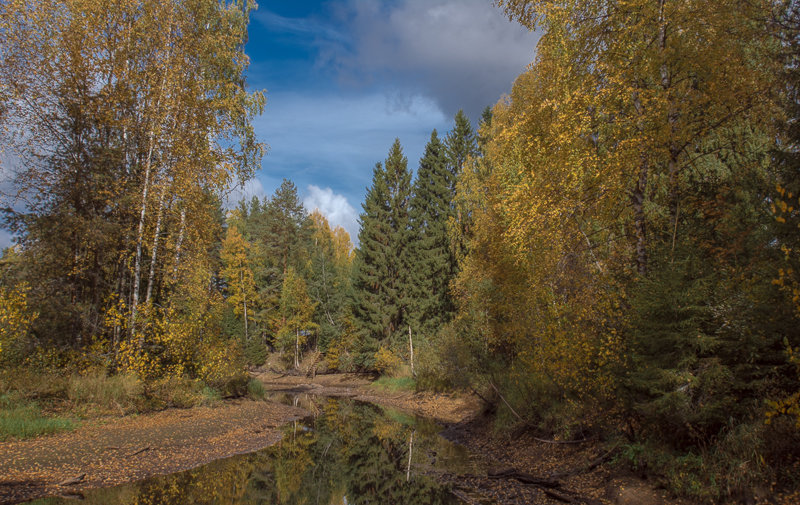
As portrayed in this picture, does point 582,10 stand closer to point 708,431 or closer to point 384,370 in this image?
point 708,431

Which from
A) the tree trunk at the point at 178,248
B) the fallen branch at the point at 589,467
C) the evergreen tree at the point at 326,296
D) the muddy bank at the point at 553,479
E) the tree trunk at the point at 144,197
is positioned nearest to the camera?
the muddy bank at the point at 553,479

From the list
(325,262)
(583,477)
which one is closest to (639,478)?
(583,477)

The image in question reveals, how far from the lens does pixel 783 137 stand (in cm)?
740

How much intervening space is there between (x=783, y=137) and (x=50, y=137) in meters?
19.0

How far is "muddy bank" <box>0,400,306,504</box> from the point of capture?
29.5 ft

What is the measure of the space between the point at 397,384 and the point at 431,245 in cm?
1017

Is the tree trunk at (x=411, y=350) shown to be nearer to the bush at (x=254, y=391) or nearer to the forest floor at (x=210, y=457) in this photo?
the bush at (x=254, y=391)

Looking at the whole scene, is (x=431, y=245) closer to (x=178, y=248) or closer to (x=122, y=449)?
(x=178, y=248)

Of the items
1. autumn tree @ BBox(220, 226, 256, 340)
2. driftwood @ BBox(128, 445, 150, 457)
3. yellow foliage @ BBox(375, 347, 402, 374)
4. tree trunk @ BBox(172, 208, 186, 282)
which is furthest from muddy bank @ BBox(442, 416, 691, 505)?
autumn tree @ BBox(220, 226, 256, 340)

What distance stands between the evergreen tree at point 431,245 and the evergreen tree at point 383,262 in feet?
2.93

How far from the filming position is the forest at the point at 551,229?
711 centimetres

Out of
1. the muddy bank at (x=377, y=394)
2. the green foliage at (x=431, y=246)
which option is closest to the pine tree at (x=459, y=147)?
the green foliage at (x=431, y=246)

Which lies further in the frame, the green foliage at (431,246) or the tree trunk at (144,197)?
the green foliage at (431,246)

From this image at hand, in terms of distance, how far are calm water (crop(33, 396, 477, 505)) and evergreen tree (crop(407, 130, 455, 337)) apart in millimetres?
14298
